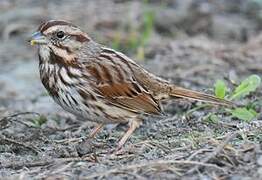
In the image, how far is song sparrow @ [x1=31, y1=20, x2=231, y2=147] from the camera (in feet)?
18.1

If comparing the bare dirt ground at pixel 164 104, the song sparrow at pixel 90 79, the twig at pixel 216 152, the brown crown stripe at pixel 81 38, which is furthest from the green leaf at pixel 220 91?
the twig at pixel 216 152

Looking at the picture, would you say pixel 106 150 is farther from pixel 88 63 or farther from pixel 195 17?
pixel 195 17

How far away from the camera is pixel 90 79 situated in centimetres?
560

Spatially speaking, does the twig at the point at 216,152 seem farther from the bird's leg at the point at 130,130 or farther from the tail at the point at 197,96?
the tail at the point at 197,96

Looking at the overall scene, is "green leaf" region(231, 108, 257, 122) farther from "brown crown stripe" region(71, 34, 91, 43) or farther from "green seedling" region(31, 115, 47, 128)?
"green seedling" region(31, 115, 47, 128)

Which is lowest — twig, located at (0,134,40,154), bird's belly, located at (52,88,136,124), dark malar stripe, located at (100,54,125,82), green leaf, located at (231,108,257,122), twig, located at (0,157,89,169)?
twig, located at (0,134,40,154)

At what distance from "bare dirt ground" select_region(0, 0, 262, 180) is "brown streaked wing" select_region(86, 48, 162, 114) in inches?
8.8

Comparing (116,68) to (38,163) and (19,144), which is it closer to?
(19,144)

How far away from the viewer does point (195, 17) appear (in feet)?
32.2

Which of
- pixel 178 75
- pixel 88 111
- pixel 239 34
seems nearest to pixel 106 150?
pixel 88 111

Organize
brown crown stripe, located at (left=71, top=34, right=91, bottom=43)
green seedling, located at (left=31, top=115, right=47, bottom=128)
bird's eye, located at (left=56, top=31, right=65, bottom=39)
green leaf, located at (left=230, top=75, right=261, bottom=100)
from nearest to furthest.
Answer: bird's eye, located at (left=56, top=31, right=65, bottom=39), brown crown stripe, located at (left=71, top=34, right=91, bottom=43), green leaf, located at (left=230, top=75, right=261, bottom=100), green seedling, located at (left=31, top=115, right=47, bottom=128)

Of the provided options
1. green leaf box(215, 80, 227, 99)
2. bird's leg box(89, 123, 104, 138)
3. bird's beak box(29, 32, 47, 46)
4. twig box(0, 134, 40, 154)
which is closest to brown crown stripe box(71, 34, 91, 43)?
bird's beak box(29, 32, 47, 46)

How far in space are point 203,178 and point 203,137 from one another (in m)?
0.79

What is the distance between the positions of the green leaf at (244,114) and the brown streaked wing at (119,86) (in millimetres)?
547
